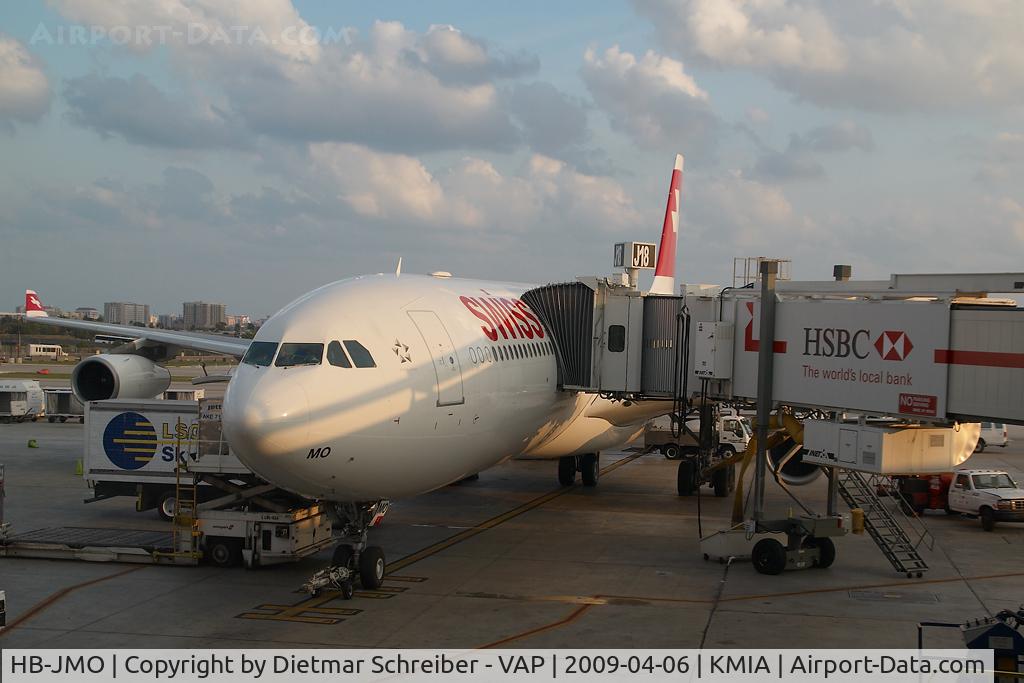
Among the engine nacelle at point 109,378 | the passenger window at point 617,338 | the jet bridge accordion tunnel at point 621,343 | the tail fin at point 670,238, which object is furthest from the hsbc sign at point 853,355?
the engine nacelle at point 109,378

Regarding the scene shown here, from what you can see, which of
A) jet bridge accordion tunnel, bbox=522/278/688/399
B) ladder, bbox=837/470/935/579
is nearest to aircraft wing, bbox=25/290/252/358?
jet bridge accordion tunnel, bbox=522/278/688/399

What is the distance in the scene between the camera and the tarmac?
532 inches

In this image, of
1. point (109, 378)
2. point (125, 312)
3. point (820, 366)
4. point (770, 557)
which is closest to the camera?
point (820, 366)

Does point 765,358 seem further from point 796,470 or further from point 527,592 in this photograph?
point 527,592

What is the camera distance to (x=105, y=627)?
45.3 feet

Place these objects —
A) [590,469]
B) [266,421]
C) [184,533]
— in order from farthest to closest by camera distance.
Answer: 1. [590,469]
2. [184,533]
3. [266,421]

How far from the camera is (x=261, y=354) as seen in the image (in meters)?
14.3

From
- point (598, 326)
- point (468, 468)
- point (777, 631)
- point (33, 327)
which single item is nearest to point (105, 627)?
point (468, 468)

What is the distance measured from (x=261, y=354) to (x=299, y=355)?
59 centimetres

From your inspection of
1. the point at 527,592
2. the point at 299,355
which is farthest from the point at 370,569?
the point at 299,355

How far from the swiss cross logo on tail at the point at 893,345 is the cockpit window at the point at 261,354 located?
31.1 ft
